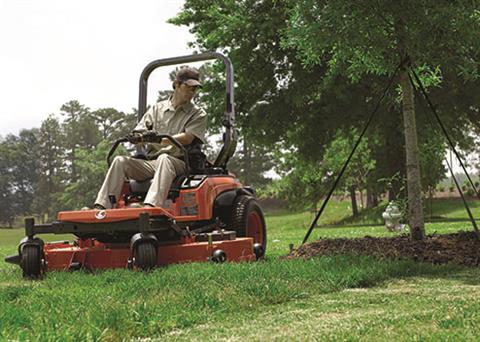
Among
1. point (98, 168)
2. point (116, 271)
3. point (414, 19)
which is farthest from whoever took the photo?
point (98, 168)

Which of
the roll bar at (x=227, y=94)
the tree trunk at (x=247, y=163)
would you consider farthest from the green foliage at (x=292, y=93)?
the tree trunk at (x=247, y=163)

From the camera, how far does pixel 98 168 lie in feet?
188

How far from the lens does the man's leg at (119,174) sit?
251 inches

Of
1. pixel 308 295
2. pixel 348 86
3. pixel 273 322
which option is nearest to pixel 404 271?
pixel 308 295

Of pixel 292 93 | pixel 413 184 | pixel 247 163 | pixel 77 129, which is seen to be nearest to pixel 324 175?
pixel 292 93

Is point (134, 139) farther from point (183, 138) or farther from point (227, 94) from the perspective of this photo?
point (227, 94)

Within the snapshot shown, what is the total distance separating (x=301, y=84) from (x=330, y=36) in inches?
472

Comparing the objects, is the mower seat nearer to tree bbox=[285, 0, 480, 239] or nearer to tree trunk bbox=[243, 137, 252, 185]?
tree bbox=[285, 0, 480, 239]

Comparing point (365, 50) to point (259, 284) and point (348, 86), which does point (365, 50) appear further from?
point (348, 86)

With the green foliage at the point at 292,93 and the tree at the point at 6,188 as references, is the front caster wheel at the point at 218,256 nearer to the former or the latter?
the green foliage at the point at 292,93

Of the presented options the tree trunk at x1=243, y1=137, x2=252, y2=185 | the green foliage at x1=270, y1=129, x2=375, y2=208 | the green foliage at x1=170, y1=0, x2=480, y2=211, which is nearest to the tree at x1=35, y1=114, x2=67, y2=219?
the tree trunk at x1=243, y1=137, x2=252, y2=185

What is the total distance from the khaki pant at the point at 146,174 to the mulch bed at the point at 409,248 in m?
1.52

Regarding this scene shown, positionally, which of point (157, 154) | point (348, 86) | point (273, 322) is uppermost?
point (348, 86)

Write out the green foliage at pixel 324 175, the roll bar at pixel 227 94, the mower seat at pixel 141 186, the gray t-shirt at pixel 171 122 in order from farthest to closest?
the green foliage at pixel 324 175
the roll bar at pixel 227 94
the gray t-shirt at pixel 171 122
the mower seat at pixel 141 186
